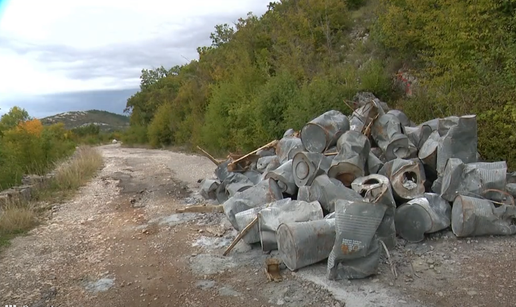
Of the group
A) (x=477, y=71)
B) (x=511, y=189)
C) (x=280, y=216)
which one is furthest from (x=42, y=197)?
(x=477, y=71)

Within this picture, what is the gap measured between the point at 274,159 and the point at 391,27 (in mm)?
6938

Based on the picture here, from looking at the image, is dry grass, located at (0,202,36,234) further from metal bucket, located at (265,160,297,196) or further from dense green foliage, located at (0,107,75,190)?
metal bucket, located at (265,160,297,196)

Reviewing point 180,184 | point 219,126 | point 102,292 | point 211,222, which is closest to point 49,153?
point 180,184

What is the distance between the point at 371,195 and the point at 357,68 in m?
9.48

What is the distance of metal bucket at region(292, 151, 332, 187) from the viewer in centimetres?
567

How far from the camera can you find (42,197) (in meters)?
9.30

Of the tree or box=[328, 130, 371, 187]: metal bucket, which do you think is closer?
box=[328, 130, 371, 187]: metal bucket

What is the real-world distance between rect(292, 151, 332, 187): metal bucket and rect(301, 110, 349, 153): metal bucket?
0.56 meters

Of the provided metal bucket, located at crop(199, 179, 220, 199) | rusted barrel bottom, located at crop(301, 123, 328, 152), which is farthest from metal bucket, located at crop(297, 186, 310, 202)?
metal bucket, located at crop(199, 179, 220, 199)

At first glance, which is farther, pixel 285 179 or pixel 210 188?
pixel 210 188

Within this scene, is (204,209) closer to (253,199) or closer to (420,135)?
(253,199)

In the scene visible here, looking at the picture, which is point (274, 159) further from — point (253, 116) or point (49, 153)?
point (49, 153)

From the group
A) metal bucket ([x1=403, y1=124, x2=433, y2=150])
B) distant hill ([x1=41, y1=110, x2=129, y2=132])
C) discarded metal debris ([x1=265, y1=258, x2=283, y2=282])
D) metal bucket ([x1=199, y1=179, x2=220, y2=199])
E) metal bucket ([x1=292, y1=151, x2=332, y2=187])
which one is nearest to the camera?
discarded metal debris ([x1=265, y1=258, x2=283, y2=282])

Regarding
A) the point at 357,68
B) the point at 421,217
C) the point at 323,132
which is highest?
the point at 357,68
